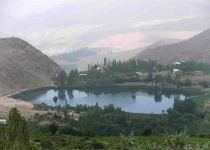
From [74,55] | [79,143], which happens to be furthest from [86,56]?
[79,143]

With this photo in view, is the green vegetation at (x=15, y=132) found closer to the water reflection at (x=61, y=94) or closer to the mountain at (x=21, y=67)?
the water reflection at (x=61, y=94)

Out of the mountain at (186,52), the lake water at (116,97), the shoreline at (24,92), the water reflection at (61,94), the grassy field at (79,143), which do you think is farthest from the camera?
the mountain at (186,52)

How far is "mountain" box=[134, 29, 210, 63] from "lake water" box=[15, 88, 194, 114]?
881 inches

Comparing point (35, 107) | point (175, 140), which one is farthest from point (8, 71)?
point (175, 140)

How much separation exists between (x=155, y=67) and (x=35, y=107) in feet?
83.9

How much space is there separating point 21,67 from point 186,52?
3185 cm

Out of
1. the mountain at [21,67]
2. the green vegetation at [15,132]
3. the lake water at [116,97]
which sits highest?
the mountain at [21,67]

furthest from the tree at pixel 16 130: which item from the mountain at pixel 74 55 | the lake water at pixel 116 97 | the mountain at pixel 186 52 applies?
the mountain at pixel 74 55

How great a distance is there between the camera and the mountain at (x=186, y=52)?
205 feet

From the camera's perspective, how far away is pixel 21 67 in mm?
52750

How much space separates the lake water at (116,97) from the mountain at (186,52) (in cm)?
2239

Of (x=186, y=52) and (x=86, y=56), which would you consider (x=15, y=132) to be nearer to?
(x=186, y=52)

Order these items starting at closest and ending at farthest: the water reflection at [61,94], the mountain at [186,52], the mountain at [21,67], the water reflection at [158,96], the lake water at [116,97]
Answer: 1. the lake water at [116,97]
2. the water reflection at [158,96]
3. the water reflection at [61,94]
4. the mountain at [21,67]
5. the mountain at [186,52]

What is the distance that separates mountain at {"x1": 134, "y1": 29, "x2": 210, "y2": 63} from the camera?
205ft
